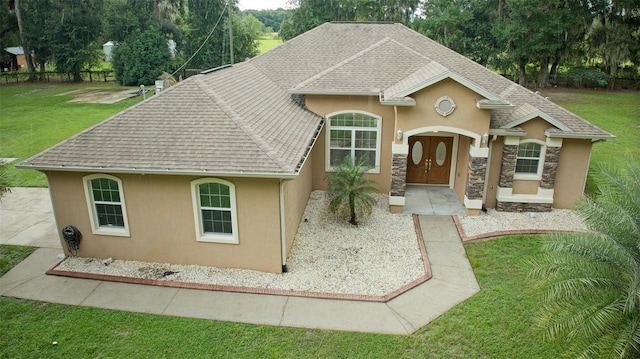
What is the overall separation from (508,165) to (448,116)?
2715mm

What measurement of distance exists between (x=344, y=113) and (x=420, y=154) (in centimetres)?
335

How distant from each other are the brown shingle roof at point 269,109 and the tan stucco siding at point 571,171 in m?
0.62

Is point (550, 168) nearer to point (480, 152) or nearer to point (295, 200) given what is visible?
point (480, 152)

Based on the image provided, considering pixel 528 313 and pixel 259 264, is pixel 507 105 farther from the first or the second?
pixel 259 264

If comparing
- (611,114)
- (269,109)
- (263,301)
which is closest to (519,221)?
(269,109)

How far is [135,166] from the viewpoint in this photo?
10531mm

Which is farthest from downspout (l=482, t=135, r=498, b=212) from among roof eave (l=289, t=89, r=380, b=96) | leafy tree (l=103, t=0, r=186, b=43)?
leafy tree (l=103, t=0, r=186, b=43)

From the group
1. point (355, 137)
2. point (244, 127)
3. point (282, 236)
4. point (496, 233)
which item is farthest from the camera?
point (355, 137)

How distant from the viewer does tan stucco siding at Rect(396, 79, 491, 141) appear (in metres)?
13.4

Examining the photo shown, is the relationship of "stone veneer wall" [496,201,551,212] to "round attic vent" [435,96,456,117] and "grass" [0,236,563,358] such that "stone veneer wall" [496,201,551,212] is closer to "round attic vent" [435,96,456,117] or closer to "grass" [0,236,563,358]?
"round attic vent" [435,96,456,117]

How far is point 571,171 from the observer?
14.8 metres

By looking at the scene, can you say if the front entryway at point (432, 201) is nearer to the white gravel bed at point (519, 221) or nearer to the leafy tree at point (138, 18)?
the white gravel bed at point (519, 221)

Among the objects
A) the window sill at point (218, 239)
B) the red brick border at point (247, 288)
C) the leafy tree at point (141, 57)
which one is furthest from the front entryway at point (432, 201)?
the leafy tree at point (141, 57)

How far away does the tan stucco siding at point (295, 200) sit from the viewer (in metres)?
11.7
